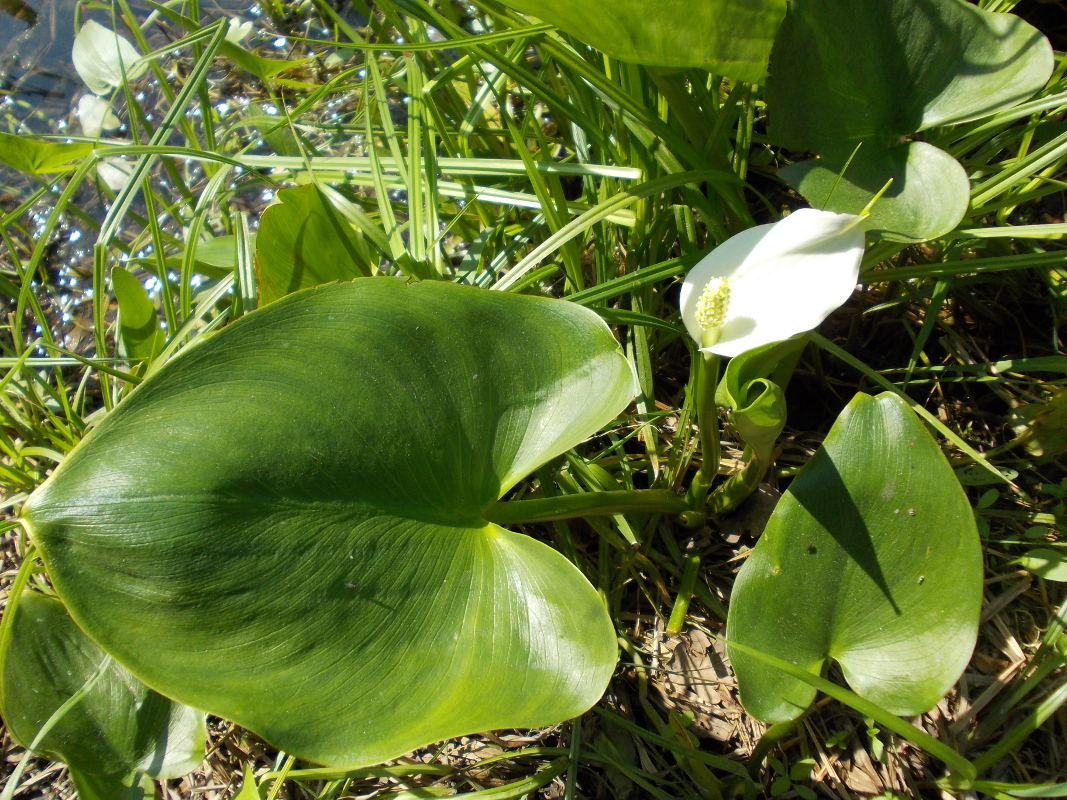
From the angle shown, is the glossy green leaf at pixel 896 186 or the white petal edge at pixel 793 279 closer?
the white petal edge at pixel 793 279

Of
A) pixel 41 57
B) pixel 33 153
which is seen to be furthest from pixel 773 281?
pixel 41 57

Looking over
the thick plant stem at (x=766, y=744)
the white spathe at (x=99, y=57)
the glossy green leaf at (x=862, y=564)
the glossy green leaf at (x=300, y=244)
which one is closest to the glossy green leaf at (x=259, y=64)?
the white spathe at (x=99, y=57)

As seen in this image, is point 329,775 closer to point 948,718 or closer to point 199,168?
point 948,718

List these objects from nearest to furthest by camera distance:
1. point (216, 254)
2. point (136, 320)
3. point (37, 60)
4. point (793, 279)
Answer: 1. point (793, 279)
2. point (136, 320)
3. point (216, 254)
4. point (37, 60)

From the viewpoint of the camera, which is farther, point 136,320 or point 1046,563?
point 136,320

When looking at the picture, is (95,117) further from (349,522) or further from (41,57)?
(349,522)

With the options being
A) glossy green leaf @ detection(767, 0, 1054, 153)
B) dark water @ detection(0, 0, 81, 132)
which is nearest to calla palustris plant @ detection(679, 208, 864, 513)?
glossy green leaf @ detection(767, 0, 1054, 153)

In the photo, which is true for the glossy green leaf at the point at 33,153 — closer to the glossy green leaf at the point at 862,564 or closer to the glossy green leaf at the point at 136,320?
the glossy green leaf at the point at 136,320

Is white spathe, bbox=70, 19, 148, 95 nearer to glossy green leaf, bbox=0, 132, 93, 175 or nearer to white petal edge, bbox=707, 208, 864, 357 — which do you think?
glossy green leaf, bbox=0, 132, 93, 175
